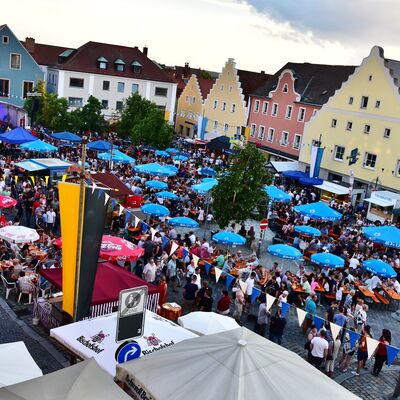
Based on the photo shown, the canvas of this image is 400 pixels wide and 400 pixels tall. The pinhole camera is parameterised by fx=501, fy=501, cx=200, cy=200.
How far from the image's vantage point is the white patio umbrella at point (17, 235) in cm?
1688

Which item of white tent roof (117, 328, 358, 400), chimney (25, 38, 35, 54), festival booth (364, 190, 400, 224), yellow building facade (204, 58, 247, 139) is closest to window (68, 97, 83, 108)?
chimney (25, 38, 35, 54)

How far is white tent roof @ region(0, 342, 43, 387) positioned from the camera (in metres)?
8.66

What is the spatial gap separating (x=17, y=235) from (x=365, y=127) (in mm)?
29188

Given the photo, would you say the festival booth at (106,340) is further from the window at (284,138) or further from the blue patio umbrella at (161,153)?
the window at (284,138)

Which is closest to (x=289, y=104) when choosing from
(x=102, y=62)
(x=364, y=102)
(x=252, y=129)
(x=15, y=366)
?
(x=252, y=129)

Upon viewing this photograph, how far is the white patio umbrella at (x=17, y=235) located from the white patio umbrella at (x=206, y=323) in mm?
6968

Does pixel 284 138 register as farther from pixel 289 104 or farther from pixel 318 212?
pixel 318 212

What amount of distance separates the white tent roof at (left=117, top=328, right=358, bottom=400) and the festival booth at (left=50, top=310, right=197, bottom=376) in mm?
1923

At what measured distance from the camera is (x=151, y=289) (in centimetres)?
1385

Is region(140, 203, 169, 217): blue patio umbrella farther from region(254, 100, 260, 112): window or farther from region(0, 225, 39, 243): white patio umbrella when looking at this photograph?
region(254, 100, 260, 112): window

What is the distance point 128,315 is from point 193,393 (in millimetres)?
1795

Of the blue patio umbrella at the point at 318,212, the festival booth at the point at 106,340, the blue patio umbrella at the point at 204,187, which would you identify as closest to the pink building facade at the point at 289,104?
the blue patio umbrella at the point at 318,212

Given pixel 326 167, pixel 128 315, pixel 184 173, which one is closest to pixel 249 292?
pixel 128 315

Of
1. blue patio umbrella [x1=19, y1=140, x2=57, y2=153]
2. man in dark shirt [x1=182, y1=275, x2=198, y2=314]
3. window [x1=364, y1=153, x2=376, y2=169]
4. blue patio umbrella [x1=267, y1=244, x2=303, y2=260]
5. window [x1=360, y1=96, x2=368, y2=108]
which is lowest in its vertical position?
man in dark shirt [x1=182, y1=275, x2=198, y2=314]
